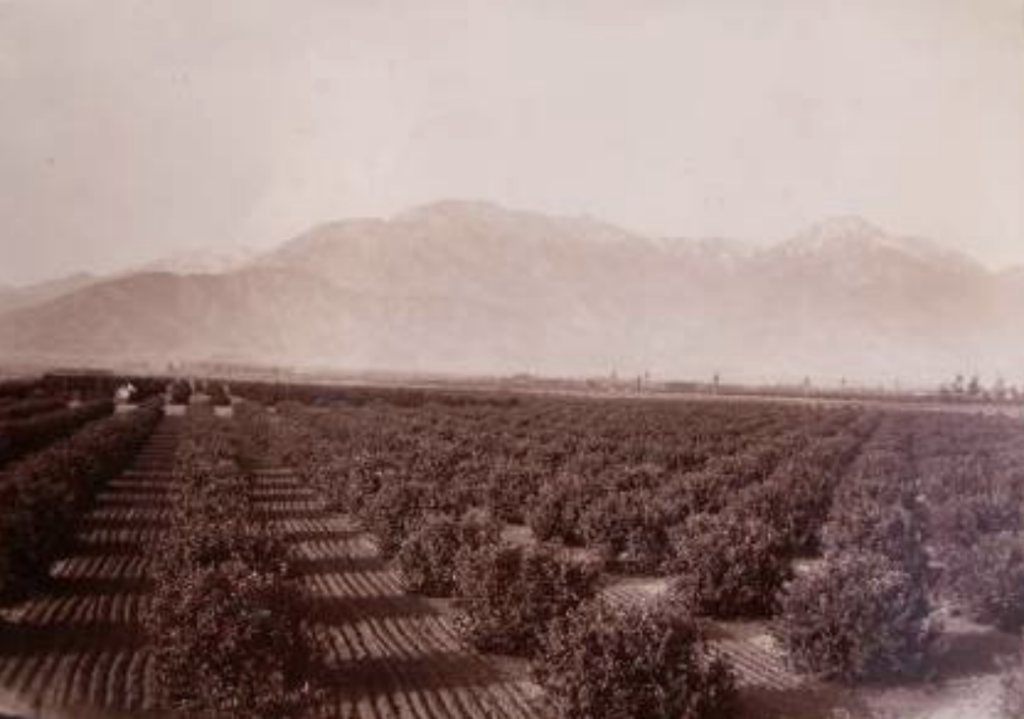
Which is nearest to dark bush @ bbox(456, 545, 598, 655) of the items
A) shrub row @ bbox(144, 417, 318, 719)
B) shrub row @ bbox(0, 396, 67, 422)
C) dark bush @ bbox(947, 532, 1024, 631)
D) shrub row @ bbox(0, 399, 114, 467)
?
shrub row @ bbox(144, 417, 318, 719)

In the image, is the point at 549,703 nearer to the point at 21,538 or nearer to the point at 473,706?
the point at 473,706

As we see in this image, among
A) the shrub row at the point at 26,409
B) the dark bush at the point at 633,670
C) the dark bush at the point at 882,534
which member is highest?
the shrub row at the point at 26,409

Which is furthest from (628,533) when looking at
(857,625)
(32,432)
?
(32,432)

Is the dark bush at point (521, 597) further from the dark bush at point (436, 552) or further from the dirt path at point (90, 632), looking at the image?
the dirt path at point (90, 632)

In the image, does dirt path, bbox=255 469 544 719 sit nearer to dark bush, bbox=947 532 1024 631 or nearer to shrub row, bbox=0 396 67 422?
dark bush, bbox=947 532 1024 631

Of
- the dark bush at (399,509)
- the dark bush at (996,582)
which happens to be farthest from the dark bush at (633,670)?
the dark bush at (399,509)

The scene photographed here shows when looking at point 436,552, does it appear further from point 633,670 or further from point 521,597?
point 633,670
